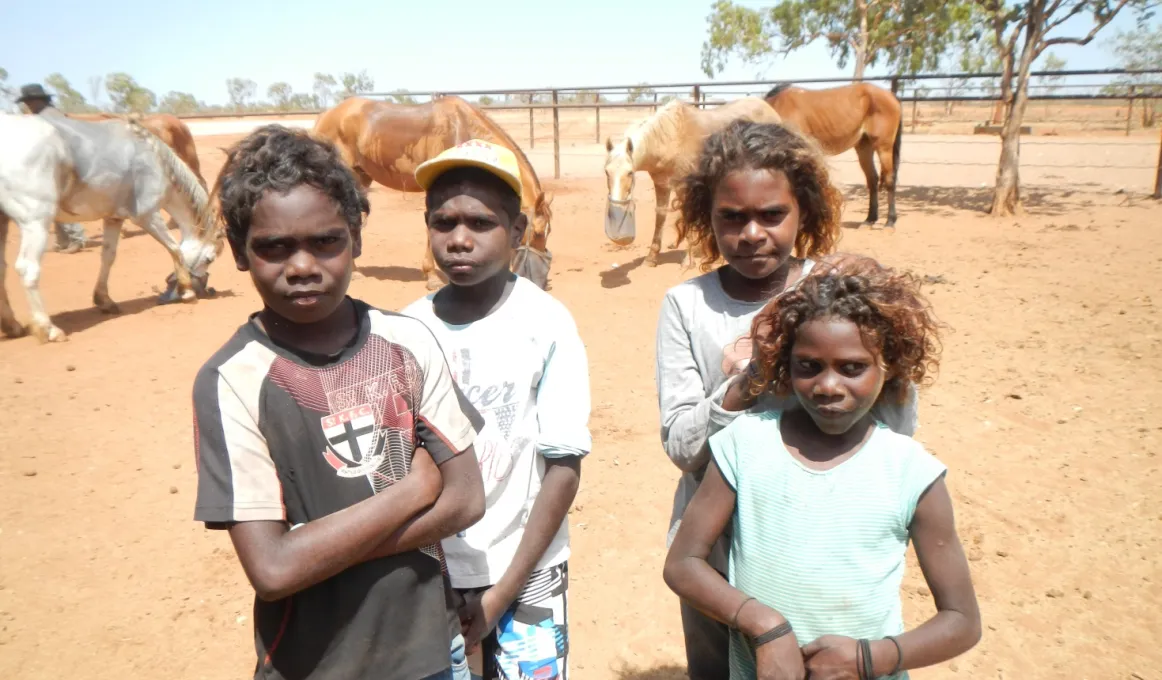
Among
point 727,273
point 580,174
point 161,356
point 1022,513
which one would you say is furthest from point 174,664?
point 580,174

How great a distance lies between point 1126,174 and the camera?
47.0 ft

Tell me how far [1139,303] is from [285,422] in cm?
729

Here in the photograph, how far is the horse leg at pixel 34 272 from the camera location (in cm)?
651

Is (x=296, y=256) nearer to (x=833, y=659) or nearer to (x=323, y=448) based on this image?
(x=323, y=448)

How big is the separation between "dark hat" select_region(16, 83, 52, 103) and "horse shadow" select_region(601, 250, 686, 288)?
709cm

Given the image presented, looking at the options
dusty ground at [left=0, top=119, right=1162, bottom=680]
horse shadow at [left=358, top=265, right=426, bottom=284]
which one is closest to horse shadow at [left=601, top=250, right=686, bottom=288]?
dusty ground at [left=0, top=119, right=1162, bottom=680]

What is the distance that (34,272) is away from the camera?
657 centimetres

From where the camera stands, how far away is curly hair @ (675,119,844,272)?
5.41 feet

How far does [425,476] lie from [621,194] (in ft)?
23.2

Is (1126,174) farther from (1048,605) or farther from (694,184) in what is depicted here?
(694,184)

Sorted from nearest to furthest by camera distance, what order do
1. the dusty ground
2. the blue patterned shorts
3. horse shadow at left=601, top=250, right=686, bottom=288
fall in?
1. the blue patterned shorts
2. the dusty ground
3. horse shadow at left=601, top=250, right=686, bottom=288

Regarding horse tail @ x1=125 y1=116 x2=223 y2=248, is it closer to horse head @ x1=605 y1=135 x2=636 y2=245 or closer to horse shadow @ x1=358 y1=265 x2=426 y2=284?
horse shadow @ x1=358 y1=265 x2=426 y2=284

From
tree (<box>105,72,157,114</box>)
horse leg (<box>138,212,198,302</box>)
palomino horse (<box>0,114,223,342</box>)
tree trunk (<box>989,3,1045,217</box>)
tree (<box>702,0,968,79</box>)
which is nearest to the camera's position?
palomino horse (<box>0,114,223,342</box>)

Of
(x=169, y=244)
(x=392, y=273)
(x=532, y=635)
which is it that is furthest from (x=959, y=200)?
(x=532, y=635)
